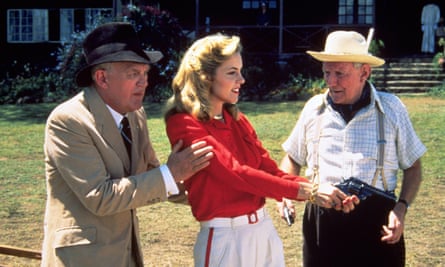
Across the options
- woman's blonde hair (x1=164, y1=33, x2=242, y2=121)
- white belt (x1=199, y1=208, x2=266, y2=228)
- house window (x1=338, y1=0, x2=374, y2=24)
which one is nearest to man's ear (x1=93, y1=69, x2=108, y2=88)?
woman's blonde hair (x1=164, y1=33, x2=242, y2=121)

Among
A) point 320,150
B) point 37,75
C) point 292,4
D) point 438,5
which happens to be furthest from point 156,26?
point 320,150

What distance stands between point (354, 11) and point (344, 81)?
68.2 feet

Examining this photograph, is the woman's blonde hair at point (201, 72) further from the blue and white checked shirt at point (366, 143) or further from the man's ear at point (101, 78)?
the blue and white checked shirt at point (366, 143)

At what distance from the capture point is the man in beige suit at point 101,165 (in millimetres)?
2939

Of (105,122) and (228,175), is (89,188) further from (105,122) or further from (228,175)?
(228,175)

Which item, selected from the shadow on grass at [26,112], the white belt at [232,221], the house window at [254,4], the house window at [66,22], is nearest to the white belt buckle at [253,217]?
the white belt at [232,221]

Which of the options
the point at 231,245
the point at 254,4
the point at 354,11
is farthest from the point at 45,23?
the point at 231,245

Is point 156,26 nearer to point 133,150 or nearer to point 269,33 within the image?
point 269,33

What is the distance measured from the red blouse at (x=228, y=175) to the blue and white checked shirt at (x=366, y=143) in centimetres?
53

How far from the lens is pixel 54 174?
3.04m

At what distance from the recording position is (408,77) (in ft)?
61.7

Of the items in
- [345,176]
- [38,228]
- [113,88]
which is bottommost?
[38,228]

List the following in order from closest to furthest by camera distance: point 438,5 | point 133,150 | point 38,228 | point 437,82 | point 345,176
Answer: point 133,150
point 345,176
point 38,228
point 437,82
point 438,5

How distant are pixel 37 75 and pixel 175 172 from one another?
1913 centimetres
